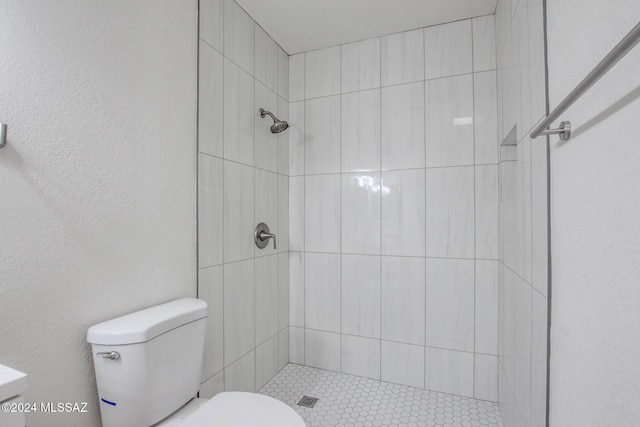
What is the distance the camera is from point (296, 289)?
7.29 ft

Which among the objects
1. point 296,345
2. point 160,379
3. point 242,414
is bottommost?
point 296,345

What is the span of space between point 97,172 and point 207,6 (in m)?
1.00

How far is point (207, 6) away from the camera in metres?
1.51

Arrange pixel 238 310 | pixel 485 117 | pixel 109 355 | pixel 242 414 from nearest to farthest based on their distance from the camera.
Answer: pixel 109 355 < pixel 242 414 < pixel 238 310 < pixel 485 117

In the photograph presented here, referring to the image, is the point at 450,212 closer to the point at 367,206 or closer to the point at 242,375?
the point at 367,206

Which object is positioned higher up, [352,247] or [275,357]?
[352,247]

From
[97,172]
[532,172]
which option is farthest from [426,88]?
[97,172]

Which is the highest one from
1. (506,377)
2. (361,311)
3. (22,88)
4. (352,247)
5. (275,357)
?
(22,88)

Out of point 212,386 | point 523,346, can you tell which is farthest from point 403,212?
point 212,386

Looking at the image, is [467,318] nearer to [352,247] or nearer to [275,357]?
[352,247]

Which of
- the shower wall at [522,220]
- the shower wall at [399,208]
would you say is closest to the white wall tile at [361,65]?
the shower wall at [399,208]

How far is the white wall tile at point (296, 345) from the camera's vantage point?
2205 mm

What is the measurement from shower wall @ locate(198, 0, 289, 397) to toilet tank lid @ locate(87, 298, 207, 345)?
9.9 inches

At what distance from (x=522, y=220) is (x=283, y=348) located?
1659 mm
